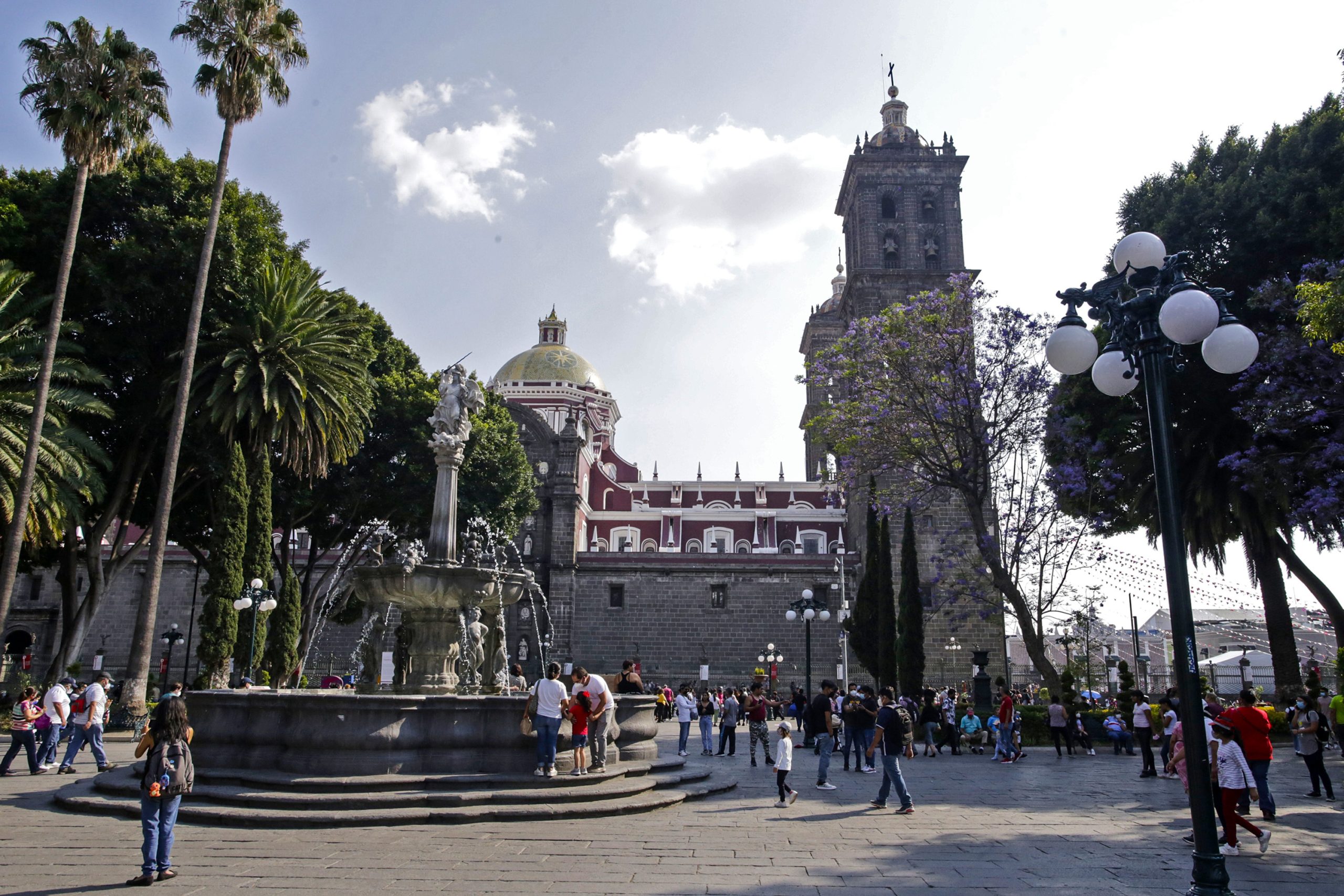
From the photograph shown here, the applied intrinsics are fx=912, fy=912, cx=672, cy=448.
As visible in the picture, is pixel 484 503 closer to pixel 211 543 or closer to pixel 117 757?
pixel 211 543

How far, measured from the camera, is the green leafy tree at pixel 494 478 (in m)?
28.8

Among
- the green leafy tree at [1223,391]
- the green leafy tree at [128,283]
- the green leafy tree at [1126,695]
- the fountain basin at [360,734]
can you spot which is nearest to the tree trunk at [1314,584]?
the green leafy tree at [1223,391]

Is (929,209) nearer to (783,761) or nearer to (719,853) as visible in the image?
(783,761)

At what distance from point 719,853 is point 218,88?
18.7m

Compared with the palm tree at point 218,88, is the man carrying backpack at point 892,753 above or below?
below

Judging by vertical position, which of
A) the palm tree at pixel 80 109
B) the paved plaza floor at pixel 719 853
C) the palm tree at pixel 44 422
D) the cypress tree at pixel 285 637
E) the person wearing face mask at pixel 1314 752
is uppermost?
the palm tree at pixel 80 109

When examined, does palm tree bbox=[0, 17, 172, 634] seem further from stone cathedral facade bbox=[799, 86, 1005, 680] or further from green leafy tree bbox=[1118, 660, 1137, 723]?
stone cathedral facade bbox=[799, 86, 1005, 680]

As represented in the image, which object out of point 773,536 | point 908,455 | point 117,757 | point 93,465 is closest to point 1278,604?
point 908,455

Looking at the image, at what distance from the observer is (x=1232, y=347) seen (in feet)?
20.2

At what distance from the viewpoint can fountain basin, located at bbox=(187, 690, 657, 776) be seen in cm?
916

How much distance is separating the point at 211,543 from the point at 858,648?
72.2 ft

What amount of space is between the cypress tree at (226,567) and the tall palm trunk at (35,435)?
4.19 metres

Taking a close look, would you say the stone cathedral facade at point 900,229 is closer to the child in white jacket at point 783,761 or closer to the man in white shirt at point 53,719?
the child in white jacket at point 783,761

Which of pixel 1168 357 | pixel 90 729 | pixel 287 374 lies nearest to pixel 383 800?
pixel 90 729
